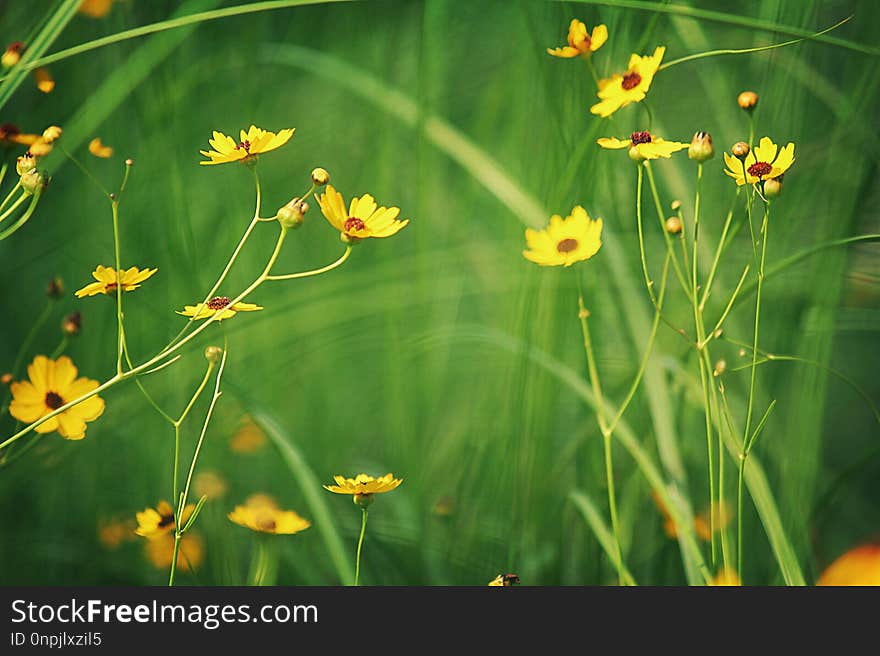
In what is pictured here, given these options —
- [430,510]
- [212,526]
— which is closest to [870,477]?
[430,510]

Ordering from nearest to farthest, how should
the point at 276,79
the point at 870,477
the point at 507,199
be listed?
1. the point at 507,199
2. the point at 870,477
3. the point at 276,79

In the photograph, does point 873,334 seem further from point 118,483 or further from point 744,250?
point 118,483

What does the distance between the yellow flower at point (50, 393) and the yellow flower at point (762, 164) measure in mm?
374

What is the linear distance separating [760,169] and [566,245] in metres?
0.11

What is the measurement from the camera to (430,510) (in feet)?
2.45

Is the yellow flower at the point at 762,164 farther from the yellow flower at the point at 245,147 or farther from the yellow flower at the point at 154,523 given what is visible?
the yellow flower at the point at 154,523

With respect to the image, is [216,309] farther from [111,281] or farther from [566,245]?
[566,245]

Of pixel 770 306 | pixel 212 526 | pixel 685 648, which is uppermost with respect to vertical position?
pixel 770 306

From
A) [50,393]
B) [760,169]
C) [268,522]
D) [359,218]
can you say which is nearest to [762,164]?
[760,169]

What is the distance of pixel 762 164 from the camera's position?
1.49ft

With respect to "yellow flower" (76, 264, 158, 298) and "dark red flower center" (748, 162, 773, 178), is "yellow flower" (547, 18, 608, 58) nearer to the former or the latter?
"dark red flower center" (748, 162, 773, 178)

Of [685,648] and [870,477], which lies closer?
[685,648]

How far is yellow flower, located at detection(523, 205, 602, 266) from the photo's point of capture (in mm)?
463

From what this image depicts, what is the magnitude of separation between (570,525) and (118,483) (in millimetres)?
413
